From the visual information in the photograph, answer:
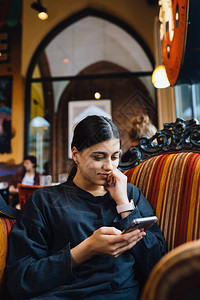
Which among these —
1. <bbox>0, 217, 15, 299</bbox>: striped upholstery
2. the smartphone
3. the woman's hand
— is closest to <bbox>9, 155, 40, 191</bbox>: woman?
<bbox>0, 217, 15, 299</bbox>: striped upholstery

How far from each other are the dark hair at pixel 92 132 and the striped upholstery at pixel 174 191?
0.90 feet

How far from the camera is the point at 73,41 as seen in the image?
527 cm

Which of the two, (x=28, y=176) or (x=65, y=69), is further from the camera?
(x=65, y=69)

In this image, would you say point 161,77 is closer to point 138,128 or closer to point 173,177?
point 138,128

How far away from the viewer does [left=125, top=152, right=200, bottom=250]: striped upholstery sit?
112cm

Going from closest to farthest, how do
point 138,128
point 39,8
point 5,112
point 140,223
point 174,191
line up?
point 140,223 → point 174,191 → point 138,128 → point 39,8 → point 5,112

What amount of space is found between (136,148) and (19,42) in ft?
14.7

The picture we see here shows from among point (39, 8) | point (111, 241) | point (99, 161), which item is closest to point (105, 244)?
point (111, 241)

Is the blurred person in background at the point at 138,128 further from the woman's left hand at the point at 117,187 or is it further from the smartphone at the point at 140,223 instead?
the smartphone at the point at 140,223

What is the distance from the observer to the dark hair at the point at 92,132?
109cm

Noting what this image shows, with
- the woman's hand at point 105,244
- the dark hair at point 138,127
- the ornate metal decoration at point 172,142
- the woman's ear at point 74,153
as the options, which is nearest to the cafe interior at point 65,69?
the dark hair at point 138,127

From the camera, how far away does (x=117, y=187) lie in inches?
42.3

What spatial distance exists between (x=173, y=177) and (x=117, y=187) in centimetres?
29

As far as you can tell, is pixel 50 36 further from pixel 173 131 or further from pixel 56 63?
pixel 173 131
